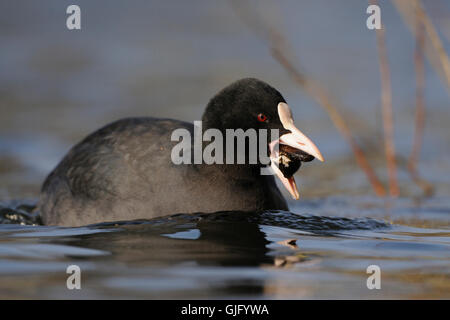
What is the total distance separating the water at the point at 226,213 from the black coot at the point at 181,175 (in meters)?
0.14

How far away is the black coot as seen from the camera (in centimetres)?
535

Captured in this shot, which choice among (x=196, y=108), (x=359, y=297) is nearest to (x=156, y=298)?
(x=359, y=297)

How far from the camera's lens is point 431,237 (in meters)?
5.57

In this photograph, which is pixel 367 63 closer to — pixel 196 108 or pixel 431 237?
pixel 196 108

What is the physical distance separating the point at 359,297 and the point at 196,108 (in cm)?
854

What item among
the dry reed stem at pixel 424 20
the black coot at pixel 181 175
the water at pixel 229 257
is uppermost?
the dry reed stem at pixel 424 20

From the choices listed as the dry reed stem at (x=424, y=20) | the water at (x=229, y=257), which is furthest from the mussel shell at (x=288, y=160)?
the dry reed stem at (x=424, y=20)

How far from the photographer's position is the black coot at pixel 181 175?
5.35m

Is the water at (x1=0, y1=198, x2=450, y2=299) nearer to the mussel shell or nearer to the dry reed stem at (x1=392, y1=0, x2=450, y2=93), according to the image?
the mussel shell

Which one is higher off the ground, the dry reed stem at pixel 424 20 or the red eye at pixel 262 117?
the dry reed stem at pixel 424 20

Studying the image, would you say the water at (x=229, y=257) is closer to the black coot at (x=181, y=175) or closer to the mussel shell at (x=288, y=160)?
the black coot at (x=181, y=175)

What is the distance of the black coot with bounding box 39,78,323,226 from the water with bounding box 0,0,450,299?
14 centimetres

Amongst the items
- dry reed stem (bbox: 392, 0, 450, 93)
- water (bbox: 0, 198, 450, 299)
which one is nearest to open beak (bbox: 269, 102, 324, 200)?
water (bbox: 0, 198, 450, 299)

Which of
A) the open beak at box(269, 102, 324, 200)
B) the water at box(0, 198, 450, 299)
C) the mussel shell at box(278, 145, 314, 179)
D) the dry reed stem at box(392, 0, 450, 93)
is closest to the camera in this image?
the water at box(0, 198, 450, 299)
